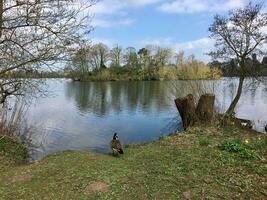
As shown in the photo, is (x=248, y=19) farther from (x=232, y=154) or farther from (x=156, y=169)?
(x=156, y=169)

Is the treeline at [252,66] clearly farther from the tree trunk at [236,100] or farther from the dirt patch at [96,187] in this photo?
the dirt patch at [96,187]

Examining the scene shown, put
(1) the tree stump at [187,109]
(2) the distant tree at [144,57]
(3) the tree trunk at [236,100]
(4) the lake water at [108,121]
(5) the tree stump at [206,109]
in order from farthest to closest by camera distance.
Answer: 1. (2) the distant tree at [144,57]
2. (3) the tree trunk at [236,100]
3. (4) the lake water at [108,121]
4. (1) the tree stump at [187,109]
5. (5) the tree stump at [206,109]

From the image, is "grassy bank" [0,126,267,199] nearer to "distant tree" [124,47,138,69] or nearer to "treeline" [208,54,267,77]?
"treeline" [208,54,267,77]

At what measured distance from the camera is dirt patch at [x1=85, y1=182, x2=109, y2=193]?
604cm

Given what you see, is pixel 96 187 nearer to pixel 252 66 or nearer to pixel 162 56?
pixel 252 66

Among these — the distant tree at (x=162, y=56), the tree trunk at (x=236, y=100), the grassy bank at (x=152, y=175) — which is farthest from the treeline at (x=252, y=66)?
the distant tree at (x=162, y=56)

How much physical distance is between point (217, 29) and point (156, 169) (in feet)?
36.2

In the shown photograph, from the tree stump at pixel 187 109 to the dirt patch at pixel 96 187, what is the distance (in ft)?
24.8

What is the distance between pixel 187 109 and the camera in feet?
44.3

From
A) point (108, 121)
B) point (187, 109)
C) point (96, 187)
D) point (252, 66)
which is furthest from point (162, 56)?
point (96, 187)

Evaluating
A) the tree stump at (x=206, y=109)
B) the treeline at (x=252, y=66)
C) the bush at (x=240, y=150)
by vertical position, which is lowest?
the bush at (x=240, y=150)

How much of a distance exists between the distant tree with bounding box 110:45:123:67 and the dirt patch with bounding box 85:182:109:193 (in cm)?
7082

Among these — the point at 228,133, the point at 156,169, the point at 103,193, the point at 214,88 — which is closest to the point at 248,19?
the point at 214,88

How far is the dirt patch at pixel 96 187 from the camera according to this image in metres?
6.04
